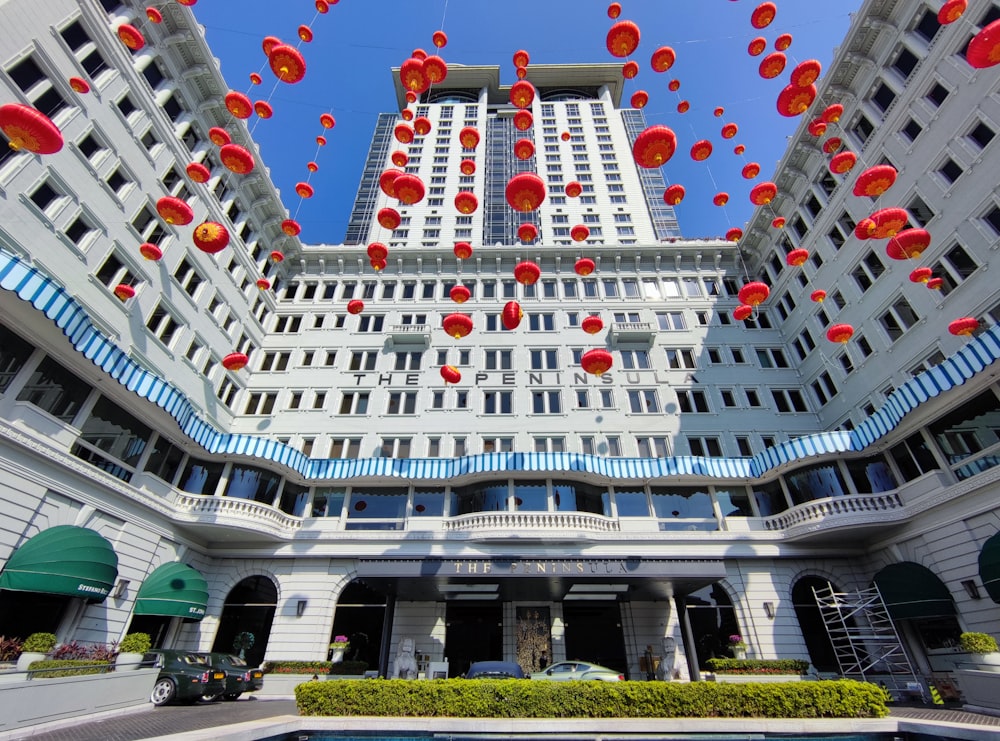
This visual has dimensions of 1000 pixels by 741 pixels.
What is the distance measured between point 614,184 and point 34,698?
67.5m

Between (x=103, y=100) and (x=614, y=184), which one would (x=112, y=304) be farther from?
(x=614, y=184)

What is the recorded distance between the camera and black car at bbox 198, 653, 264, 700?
16766 mm

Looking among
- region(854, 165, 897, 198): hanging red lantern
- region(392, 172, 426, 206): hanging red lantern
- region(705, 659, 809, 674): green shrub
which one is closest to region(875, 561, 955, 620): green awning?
region(705, 659, 809, 674): green shrub

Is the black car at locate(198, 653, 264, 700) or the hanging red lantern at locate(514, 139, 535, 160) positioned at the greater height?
the hanging red lantern at locate(514, 139, 535, 160)

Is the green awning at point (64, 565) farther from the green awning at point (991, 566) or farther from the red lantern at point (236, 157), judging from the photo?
the green awning at point (991, 566)

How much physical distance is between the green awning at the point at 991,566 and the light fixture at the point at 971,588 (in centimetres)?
181

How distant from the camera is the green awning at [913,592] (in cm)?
1781

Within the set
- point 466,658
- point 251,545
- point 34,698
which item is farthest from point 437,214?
point 34,698

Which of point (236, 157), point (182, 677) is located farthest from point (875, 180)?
point (182, 677)

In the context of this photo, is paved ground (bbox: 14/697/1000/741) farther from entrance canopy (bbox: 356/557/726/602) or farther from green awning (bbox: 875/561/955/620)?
entrance canopy (bbox: 356/557/726/602)

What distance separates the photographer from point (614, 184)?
63.8 metres

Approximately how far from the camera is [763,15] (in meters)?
16.0

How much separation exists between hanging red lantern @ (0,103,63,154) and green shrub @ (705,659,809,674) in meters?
28.3

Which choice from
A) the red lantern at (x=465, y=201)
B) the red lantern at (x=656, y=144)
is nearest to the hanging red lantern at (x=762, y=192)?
the red lantern at (x=656, y=144)
